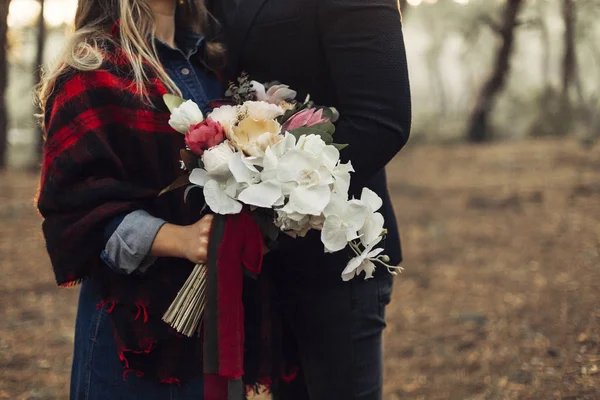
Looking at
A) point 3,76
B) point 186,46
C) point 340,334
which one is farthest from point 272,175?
point 3,76

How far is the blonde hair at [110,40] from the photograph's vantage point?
6.06 ft

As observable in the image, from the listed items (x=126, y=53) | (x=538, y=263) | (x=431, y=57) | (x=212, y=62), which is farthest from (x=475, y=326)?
(x=431, y=57)

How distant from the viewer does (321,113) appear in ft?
5.87

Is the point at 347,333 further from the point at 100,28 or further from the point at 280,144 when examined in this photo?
the point at 100,28

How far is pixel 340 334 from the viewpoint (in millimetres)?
2045

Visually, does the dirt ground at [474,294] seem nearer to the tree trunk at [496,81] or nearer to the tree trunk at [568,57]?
the tree trunk at [496,81]

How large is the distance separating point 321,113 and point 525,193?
788 centimetres

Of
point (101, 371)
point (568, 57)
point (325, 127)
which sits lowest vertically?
point (101, 371)

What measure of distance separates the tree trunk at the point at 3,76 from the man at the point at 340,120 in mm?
6630

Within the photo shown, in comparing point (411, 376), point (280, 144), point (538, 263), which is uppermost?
point (280, 144)

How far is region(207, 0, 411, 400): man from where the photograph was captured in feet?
6.06

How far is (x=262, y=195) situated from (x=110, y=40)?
0.79 metres

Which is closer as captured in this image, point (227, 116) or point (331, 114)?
point (227, 116)

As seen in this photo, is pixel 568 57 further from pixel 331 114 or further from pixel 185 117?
pixel 185 117
